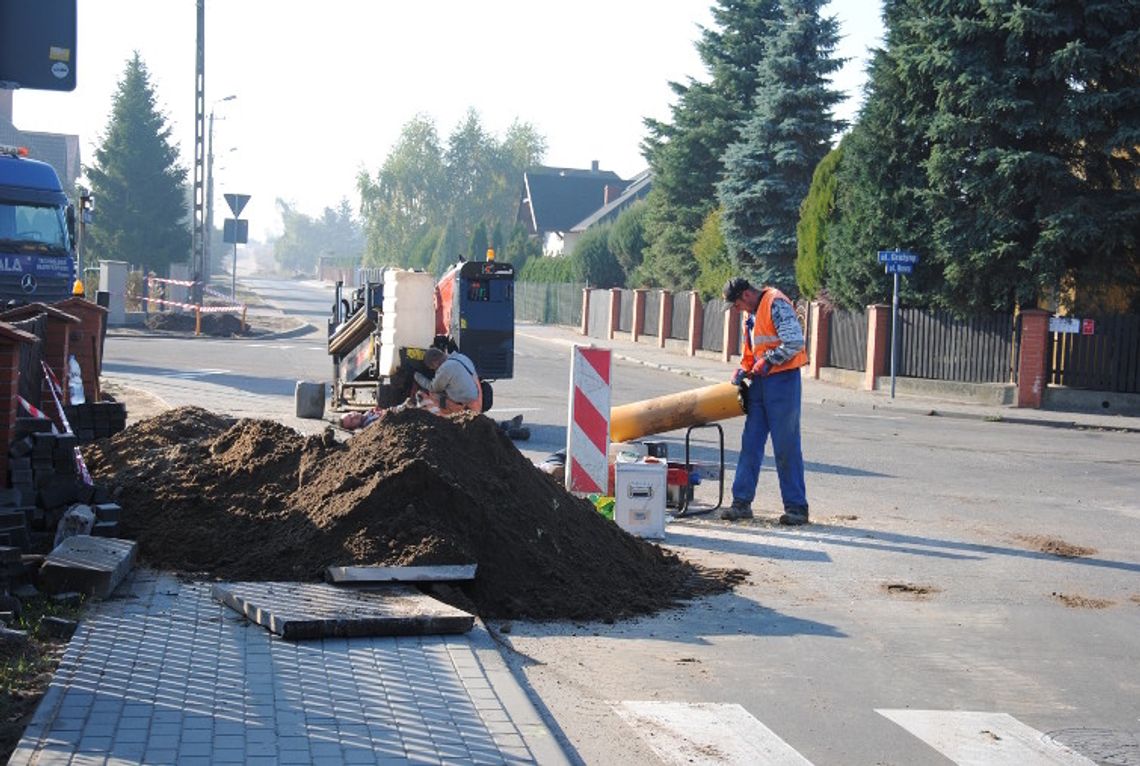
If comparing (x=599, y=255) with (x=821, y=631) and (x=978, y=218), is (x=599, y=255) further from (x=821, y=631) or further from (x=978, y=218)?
(x=821, y=631)

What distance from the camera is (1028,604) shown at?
8.87 meters

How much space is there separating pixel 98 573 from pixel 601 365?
505cm

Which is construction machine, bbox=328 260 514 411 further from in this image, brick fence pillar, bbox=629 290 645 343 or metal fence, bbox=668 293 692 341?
brick fence pillar, bbox=629 290 645 343

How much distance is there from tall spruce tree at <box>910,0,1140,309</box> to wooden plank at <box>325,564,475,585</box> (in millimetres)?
22574

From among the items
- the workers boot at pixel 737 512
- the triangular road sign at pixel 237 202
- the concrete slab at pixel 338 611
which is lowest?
the workers boot at pixel 737 512

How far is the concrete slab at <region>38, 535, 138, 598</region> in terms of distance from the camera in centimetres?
741

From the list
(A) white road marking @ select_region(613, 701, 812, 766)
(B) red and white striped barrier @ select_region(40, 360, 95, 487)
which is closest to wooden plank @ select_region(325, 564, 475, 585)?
(A) white road marking @ select_region(613, 701, 812, 766)

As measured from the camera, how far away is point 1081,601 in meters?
8.99

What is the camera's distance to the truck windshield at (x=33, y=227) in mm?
22219

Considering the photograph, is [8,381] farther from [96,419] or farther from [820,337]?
[820,337]

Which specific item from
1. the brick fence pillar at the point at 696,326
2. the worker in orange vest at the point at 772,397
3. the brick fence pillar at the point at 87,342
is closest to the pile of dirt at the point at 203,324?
the brick fence pillar at the point at 696,326

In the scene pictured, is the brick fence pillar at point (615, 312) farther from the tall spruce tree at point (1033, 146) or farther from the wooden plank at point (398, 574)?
the wooden plank at point (398, 574)

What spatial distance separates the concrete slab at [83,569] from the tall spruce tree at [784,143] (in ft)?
122

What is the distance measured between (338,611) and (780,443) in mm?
5312
